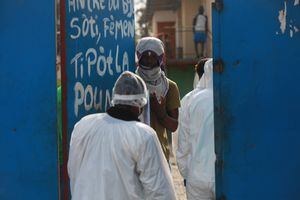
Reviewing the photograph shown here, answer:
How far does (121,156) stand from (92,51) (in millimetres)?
1091

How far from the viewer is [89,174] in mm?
3246

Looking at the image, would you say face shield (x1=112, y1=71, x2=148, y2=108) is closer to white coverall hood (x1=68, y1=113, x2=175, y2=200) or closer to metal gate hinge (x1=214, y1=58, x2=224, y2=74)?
white coverall hood (x1=68, y1=113, x2=175, y2=200)

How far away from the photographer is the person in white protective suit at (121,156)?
125 inches

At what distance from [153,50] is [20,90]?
1080 millimetres

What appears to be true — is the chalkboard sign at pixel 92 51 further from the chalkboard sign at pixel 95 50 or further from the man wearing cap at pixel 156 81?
the man wearing cap at pixel 156 81

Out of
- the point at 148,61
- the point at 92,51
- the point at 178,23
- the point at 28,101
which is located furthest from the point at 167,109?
the point at 178,23

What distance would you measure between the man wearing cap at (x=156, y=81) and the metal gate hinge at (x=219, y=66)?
1034mm

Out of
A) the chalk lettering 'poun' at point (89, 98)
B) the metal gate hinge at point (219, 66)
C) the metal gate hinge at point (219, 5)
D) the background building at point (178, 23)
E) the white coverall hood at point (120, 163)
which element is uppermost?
the background building at point (178, 23)

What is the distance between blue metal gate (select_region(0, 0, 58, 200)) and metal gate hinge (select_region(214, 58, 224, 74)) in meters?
1.06

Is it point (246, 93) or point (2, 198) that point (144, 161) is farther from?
point (2, 198)

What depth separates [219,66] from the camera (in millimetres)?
3432

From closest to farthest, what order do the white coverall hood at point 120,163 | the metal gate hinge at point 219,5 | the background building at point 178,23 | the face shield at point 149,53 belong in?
1. the white coverall hood at point 120,163
2. the metal gate hinge at point 219,5
3. the face shield at point 149,53
4. the background building at point 178,23

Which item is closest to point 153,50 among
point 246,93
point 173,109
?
point 173,109

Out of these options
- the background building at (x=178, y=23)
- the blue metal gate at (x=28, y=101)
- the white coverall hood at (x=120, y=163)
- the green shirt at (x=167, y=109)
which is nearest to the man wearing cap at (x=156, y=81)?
the green shirt at (x=167, y=109)
